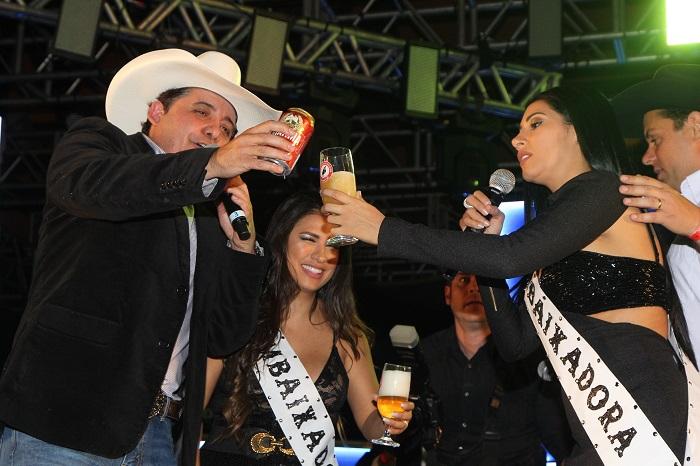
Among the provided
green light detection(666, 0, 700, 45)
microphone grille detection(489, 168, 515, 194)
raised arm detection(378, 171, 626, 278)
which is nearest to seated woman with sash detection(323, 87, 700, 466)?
raised arm detection(378, 171, 626, 278)

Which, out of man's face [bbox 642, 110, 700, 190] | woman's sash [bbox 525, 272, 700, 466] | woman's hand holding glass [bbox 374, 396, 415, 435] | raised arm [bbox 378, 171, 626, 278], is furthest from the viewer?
man's face [bbox 642, 110, 700, 190]

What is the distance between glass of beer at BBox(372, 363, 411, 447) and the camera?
10.8 feet

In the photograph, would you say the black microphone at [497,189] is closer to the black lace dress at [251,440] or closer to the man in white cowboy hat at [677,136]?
the man in white cowboy hat at [677,136]

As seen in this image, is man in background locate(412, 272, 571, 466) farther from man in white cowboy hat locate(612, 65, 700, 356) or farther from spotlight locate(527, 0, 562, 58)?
spotlight locate(527, 0, 562, 58)

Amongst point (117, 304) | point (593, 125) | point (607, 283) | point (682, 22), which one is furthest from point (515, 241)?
point (682, 22)

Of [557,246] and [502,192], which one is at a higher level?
[502,192]

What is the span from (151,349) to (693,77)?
2326 mm

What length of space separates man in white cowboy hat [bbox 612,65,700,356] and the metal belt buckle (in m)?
1.45

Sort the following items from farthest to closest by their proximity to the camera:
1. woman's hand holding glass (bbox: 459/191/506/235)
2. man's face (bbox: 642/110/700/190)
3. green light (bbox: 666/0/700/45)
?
green light (bbox: 666/0/700/45) → man's face (bbox: 642/110/700/190) → woman's hand holding glass (bbox: 459/191/506/235)

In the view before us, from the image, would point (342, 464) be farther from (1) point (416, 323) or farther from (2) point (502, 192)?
(1) point (416, 323)

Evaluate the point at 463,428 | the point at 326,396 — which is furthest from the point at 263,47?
the point at 326,396

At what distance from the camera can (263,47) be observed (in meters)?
6.91

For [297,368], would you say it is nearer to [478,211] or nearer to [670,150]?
[478,211]

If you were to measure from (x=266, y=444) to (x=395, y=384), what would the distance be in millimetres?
519
